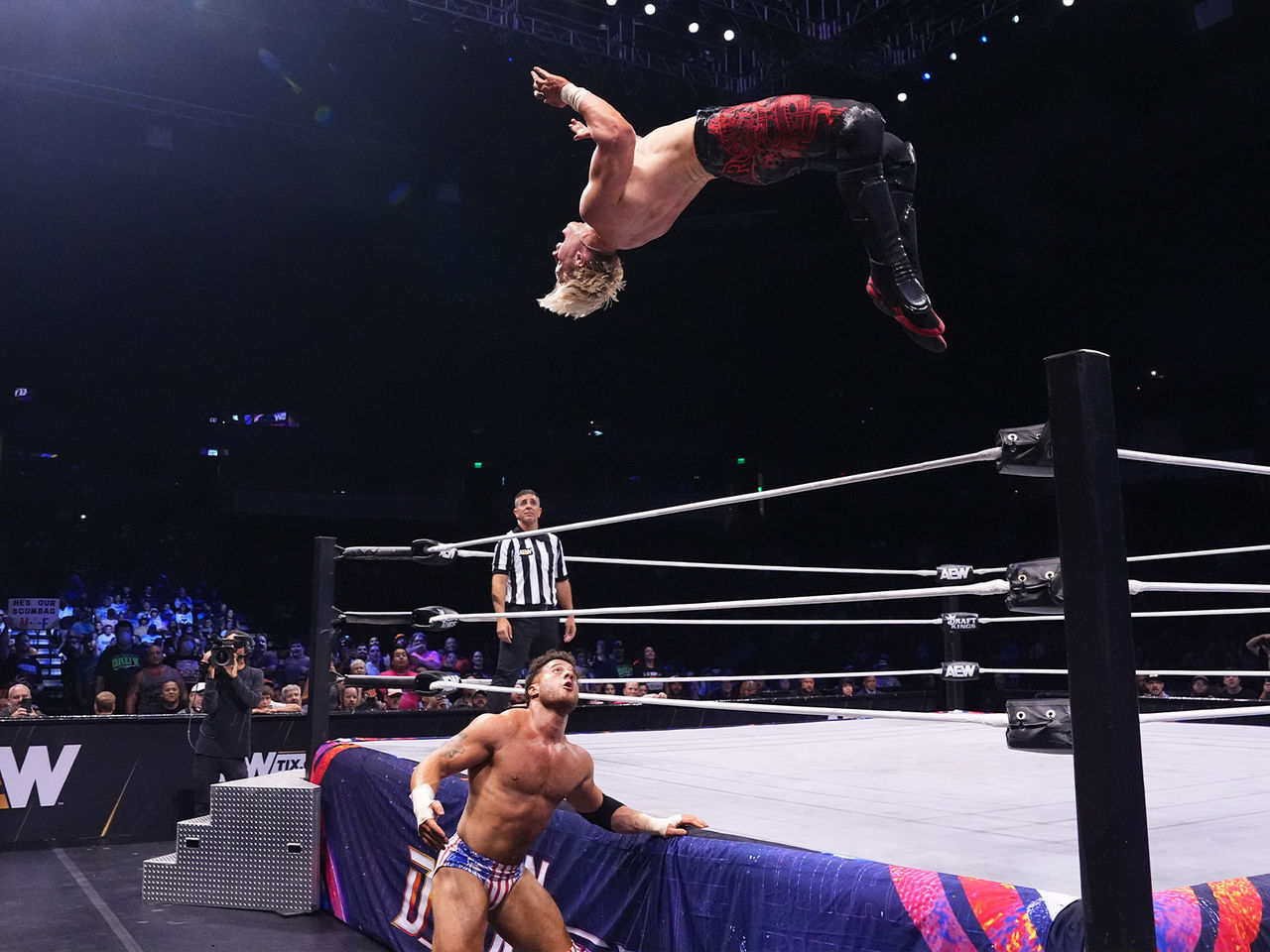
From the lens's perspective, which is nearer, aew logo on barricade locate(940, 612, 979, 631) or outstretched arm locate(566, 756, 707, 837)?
outstretched arm locate(566, 756, 707, 837)

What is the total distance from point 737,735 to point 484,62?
22.2ft

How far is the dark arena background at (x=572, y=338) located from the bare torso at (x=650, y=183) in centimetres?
227

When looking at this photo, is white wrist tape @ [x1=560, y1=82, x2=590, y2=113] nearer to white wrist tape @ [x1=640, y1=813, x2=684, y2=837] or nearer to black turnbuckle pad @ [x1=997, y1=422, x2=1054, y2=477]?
black turnbuckle pad @ [x1=997, y1=422, x2=1054, y2=477]

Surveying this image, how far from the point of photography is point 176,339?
10.7 m

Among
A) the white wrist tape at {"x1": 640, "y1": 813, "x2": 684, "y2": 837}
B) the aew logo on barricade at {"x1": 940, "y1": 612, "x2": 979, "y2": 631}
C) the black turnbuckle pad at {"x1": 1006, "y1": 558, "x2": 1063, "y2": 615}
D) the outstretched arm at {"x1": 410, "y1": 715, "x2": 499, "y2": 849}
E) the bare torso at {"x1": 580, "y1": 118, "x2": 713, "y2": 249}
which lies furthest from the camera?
the aew logo on barricade at {"x1": 940, "y1": 612, "x2": 979, "y2": 631}

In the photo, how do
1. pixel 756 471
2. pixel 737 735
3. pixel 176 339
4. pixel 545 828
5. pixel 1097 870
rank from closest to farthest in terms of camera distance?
1. pixel 1097 870
2. pixel 545 828
3. pixel 737 735
4. pixel 176 339
5. pixel 756 471

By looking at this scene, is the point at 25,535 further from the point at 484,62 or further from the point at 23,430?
the point at 484,62

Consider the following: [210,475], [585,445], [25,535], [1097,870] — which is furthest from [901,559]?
[1097,870]

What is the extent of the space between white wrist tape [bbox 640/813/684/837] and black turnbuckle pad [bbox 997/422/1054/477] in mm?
984

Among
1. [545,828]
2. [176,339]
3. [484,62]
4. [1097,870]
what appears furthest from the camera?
[176,339]

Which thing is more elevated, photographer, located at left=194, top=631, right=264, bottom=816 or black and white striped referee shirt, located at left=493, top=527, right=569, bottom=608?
black and white striped referee shirt, located at left=493, top=527, right=569, bottom=608

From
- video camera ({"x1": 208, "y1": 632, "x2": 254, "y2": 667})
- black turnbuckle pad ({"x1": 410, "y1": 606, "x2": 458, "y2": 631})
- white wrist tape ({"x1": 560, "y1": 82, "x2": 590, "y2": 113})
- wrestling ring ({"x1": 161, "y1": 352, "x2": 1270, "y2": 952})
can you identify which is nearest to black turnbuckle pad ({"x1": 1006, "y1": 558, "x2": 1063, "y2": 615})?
wrestling ring ({"x1": 161, "y1": 352, "x2": 1270, "y2": 952})

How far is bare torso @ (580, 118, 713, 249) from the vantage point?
2219 millimetres

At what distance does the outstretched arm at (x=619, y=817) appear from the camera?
6.27 feet
